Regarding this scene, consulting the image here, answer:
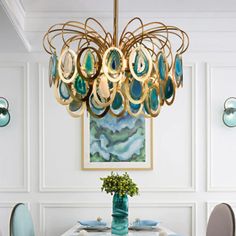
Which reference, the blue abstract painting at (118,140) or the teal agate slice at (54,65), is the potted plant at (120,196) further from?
the teal agate slice at (54,65)

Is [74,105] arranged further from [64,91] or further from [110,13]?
[110,13]

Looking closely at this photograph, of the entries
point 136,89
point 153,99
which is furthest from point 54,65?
point 153,99

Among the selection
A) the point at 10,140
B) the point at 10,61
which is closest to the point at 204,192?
the point at 10,140

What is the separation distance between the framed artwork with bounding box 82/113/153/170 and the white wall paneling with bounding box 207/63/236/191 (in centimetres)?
52

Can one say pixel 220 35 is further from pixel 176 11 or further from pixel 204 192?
pixel 204 192

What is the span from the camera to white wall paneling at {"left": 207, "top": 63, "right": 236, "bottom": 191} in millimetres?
4113

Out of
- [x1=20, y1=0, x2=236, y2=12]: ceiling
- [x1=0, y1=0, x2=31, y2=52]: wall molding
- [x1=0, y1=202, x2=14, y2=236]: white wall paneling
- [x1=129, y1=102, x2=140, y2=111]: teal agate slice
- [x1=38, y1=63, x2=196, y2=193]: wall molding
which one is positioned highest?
[x1=20, y1=0, x2=236, y2=12]: ceiling

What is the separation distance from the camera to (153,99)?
2.59m

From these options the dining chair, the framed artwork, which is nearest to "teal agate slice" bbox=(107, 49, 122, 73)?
the dining chair

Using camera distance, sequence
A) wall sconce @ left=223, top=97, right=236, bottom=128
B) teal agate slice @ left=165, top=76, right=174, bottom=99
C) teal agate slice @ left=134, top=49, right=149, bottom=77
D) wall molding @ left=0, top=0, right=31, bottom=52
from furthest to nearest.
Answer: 1. wall sconce @ left=223, top=97, right=236, bottom=128
2. wall molding @ left=0, top=0, right=31, bottom=52
3. teal agate slice @ left=165, top=76, right=174, bottom=99
4. teal agate slice @ left=134, top=49, right=149, bottom=77

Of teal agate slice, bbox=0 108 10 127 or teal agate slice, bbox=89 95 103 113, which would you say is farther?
teal agate slice, bbox=0 108 10 127

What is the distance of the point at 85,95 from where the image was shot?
2508 millimetres

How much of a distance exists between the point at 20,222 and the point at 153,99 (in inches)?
54.2

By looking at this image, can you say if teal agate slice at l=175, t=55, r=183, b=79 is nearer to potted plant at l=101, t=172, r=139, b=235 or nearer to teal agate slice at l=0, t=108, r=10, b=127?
potted plant at l=101, t=172, r=139, b=235
